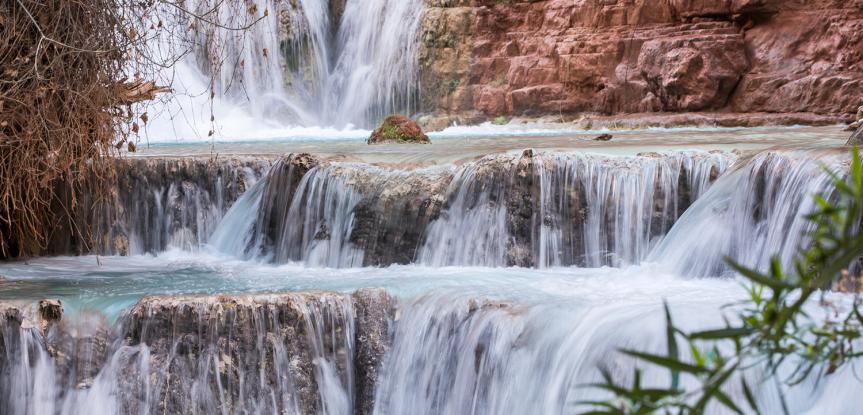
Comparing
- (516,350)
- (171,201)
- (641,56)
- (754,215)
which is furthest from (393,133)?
(516,350)

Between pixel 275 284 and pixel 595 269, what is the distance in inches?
83.1

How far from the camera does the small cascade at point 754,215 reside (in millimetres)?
6312

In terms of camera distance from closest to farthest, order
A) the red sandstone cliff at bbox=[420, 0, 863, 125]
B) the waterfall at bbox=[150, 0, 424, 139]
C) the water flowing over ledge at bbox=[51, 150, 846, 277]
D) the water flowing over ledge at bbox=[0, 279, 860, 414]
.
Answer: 1. the water flowing over ledge at bbox=[0, 279, 860, 414]
2. the water flowing over ledge at bbox=[51, 150, 846, 277]
3. the red sandstone cliff at bbox=[420, 0, 863, 125]
4. the waterfall at bbox=[150, 0, 424, 139]

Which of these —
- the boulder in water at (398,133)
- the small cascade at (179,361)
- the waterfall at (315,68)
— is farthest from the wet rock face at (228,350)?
the waterfall at (315,68)

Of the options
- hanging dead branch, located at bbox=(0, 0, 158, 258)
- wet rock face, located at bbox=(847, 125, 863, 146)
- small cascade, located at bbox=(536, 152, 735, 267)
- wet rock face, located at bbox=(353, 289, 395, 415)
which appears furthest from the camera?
small cascade, located at bbox=(536, 152, 735, 267)

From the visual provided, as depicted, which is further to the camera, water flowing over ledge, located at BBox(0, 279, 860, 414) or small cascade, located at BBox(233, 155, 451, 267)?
small cascade, located at BBox(233, 155, 451, 267)

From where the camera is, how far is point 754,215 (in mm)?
6562

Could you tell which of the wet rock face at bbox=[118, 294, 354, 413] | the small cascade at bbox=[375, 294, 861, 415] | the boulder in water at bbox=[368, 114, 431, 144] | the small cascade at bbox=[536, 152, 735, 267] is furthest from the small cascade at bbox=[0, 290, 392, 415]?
the boulder in water at bbox=[368, 114, 431, 144]

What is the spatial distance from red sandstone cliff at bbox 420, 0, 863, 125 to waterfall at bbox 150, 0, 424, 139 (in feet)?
1.57

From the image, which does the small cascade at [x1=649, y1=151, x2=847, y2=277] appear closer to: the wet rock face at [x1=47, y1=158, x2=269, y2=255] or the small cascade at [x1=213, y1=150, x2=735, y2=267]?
the small cascade at [x1=213, y1=150, x2=735, y2=267]

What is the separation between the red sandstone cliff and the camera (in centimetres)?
1397

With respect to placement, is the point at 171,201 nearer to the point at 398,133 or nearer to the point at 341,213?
the point at 341,213

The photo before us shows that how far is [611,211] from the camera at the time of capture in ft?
24.5

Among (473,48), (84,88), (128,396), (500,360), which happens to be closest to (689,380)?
(500,360)
